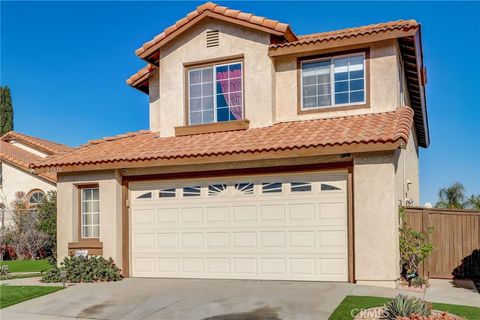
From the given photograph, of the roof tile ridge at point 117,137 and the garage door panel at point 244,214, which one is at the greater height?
the roof tile ridge at point 117,137

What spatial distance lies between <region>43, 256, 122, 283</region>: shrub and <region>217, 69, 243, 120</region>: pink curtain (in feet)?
17.4

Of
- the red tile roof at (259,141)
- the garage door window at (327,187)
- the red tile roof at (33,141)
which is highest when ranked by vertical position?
the red tile roof at (33,141)

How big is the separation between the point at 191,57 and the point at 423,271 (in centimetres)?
A: 872

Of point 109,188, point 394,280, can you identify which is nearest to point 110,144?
point 109,188

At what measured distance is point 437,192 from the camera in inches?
1423

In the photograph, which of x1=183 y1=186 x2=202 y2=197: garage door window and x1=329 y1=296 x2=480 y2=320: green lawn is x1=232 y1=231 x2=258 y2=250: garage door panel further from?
x1=329 y1=296 x2=480 y2=320: green lawn

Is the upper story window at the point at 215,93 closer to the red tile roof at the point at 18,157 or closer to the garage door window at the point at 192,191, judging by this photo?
the garage door window at the point at 192,191

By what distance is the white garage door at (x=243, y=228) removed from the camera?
12617 millimetres

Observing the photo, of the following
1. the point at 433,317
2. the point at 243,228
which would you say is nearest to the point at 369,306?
the point at 433,317

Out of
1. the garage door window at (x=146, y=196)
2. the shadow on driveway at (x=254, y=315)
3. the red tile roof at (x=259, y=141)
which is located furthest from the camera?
the garage door window at (x=146, y=196)

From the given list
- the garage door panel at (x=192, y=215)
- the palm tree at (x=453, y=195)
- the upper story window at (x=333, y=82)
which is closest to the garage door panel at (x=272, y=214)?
the garage door panel at (x=192, y=215)

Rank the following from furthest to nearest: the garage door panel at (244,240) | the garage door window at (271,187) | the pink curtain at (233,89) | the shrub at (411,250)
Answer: the pink curtain at (233,89) < the garage door panel at (244,240) < the garage door window at (271,187) < the shrub at (411,250)
